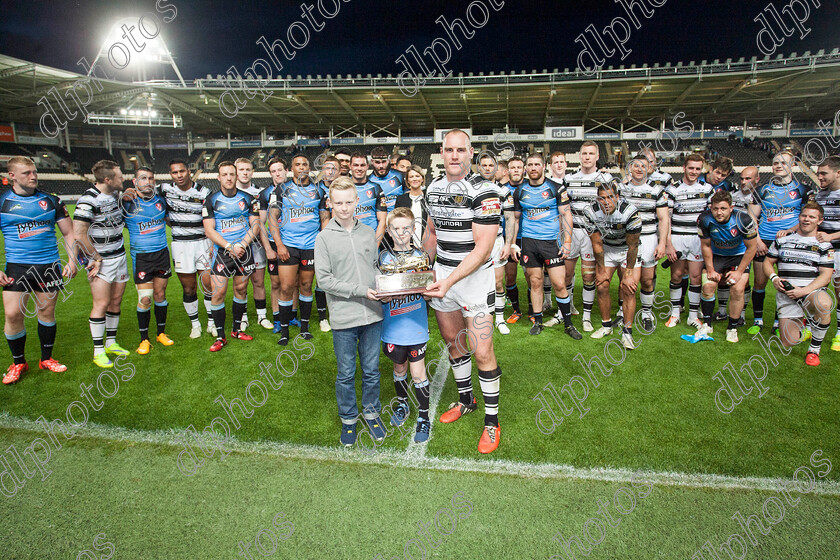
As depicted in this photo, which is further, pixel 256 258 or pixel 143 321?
pixel 256 258

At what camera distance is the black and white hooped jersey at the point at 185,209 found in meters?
5.45

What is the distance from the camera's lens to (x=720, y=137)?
3238cm

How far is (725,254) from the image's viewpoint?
5566 millimetres

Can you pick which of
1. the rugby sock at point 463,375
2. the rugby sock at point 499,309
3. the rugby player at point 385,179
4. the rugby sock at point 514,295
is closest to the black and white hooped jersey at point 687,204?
the rugby sock at point 514,295

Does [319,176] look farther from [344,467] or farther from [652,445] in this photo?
[652,445]

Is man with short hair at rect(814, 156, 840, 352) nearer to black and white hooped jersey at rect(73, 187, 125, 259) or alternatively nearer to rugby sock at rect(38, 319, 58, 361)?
black and white hooped jersey at rect(73, 187, 125, 259)

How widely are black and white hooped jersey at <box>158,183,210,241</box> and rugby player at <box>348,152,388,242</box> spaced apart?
6.12 ft

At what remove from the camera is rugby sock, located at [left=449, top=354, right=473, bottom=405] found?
354 cm

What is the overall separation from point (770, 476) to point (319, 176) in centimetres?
552

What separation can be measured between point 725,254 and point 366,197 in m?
4.58

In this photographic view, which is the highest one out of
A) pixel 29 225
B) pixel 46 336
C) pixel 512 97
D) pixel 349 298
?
pixel 512 97

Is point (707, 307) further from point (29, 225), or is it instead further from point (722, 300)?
point (29, 225)

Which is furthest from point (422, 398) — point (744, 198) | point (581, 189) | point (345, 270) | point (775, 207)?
point (744, 198)

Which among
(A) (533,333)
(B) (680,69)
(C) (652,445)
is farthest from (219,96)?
(C) (652,445)
